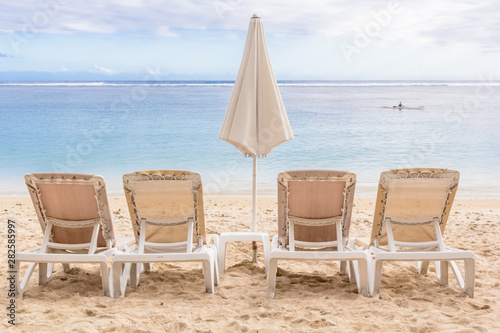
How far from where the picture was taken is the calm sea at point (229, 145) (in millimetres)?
12062

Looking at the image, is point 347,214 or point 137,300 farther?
point 347,214

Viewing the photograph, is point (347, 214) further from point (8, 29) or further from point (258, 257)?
point (8, 29)

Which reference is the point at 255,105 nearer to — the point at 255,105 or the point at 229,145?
the point at 255,105

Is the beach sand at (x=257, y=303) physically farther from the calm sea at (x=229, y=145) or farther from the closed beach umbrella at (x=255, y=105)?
the calm sea at (x=229, y=145)

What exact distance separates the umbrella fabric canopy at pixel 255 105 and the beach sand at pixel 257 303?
113cm

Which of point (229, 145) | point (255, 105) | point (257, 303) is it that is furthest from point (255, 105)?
point (229, 145)

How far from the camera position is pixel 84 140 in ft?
68.4

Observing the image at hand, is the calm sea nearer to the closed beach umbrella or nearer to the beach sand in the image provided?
the beach sand

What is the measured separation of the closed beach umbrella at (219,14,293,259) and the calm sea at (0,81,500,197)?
217 inches

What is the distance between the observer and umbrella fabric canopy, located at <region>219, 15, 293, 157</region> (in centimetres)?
416

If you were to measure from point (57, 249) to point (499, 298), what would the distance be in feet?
10.6

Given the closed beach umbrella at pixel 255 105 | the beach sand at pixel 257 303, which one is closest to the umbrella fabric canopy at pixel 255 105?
the closed beach umbrella at pixel 255 105

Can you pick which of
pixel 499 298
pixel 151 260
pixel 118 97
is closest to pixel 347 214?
pixel 499 298

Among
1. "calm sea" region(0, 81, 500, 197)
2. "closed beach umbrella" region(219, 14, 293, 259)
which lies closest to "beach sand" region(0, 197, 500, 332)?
"closed beach umbrella" region(219, 14, 293, 259)
